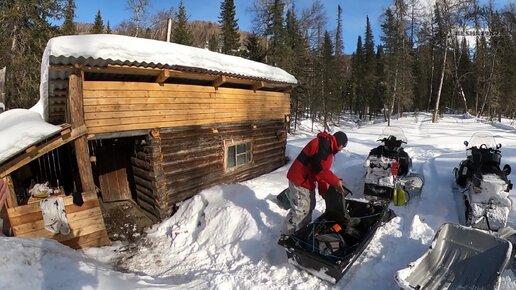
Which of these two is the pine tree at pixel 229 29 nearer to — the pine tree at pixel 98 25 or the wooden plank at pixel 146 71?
the pine tree at pixel 98 25

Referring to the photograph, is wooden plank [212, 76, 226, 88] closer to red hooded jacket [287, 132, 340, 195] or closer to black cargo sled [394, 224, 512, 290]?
red hooded jacket [287, 132, 340, 195]

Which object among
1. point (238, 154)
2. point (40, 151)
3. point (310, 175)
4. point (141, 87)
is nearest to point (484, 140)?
point (310, 175)

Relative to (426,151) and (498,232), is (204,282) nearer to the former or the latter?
(498,232)

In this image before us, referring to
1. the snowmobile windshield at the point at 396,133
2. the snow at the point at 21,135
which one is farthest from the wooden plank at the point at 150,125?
the snowmobile windshield at the point at 396,133

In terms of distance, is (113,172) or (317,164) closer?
(317,164)

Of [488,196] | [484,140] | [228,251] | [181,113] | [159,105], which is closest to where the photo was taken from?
[488,196]

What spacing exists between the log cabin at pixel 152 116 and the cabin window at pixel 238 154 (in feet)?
0.11

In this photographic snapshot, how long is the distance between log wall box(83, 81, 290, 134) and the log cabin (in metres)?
0.02

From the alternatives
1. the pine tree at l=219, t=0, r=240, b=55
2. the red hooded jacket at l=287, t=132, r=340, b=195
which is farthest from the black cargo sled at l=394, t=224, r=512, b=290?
the pine tree at l=219, t=0, r=240, b=55

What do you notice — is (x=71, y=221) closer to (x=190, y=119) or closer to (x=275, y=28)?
(x=190, y=119)

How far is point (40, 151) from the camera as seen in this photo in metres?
6.80

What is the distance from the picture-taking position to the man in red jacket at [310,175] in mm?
5496

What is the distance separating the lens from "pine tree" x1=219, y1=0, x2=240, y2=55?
3894cm

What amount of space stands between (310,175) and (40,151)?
5369 millimetres
